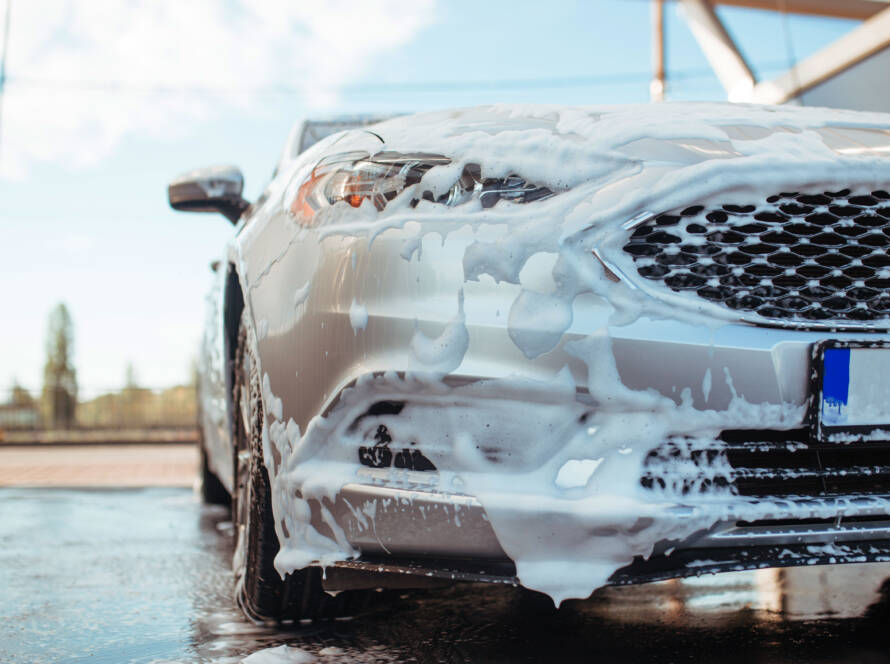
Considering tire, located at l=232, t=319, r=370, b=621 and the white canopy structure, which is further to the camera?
the white canopy structure

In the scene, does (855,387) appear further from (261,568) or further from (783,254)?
(261,568)

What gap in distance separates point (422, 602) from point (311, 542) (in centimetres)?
87

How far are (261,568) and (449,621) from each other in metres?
0.51

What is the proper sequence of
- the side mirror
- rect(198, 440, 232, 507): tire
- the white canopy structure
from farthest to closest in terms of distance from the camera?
1. the white canopy structure
2. rect(198, 440, 232, 507): tire
3. the side mirror

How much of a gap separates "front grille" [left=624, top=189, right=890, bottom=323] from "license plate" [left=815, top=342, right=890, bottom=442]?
0.07 metres

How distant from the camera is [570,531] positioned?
5.32 feet

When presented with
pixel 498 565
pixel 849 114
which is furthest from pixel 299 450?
pixel 849 114

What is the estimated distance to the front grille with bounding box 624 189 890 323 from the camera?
68.6 inches

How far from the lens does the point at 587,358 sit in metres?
1.65

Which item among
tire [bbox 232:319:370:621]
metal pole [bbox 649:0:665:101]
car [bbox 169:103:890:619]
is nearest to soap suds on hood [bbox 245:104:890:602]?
car [bbox 169:103:890:619]

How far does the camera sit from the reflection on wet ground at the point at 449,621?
2086 mm

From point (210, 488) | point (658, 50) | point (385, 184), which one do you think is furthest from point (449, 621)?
point (658, 50)

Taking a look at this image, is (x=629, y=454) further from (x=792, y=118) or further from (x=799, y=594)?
(x=799, y=594)

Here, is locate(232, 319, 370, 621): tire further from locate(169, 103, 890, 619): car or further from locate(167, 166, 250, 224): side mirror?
locate(167, 166, 250, 224): side mirror
